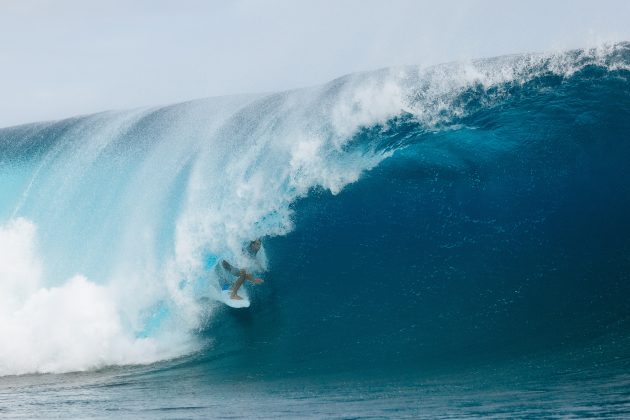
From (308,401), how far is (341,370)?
131 centimetres

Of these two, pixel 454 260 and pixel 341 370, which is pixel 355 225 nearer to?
pixel 454 260

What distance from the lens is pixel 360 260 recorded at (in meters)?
9.71

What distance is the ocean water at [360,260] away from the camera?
22.2 ft

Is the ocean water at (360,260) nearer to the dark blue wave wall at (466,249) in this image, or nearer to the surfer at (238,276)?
the dark blue wave wall at (466,249)

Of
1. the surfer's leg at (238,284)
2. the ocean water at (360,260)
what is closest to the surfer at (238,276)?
the surfer's leg at (238,284)

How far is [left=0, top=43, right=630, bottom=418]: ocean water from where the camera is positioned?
6.77 metres

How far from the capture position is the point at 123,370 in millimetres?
8727

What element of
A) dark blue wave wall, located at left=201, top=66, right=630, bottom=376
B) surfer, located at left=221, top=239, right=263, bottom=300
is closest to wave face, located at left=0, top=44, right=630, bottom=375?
dark blue wave wall, located at left=201, top=66, right=630, bottom=376

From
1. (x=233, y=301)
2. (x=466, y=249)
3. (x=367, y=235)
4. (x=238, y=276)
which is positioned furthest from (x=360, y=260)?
(x=233, y=301)

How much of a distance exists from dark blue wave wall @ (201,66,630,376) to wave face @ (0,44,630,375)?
1.1 inches

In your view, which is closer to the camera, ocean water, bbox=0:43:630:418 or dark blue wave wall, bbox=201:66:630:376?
ocean water, bbox=0:43:630:418

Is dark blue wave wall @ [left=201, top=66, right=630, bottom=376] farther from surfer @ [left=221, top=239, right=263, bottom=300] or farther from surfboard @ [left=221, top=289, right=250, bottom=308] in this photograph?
surfer @ [left=221, top=239, right=263, bottom=300]

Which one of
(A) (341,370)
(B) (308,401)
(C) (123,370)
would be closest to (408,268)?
(A) (341,370)

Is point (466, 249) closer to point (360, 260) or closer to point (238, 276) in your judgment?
point (360, 260)
